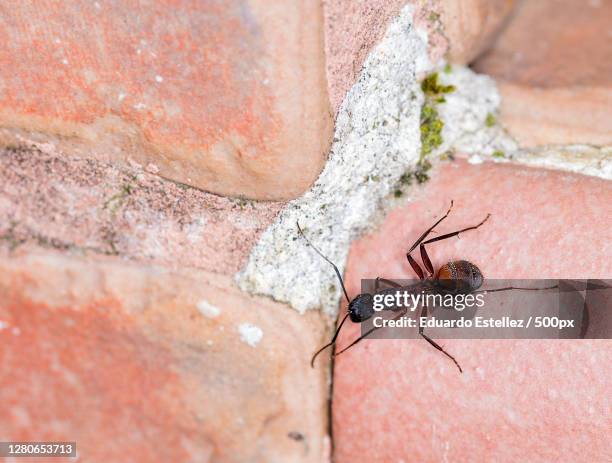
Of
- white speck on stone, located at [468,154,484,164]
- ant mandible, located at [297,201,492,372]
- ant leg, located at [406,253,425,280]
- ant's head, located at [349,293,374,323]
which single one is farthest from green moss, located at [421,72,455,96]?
ant's head, located at [349,293,374,323]

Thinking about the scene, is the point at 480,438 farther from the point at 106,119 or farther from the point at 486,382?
the point at 106,119

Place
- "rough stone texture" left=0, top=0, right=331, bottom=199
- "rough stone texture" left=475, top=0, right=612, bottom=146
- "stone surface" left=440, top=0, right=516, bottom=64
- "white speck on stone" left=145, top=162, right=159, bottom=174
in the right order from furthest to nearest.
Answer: "rough stone texture" left=475, top=0, right=612, bottom=146
"stone surface" left=440, top=0, right=516, bottom=64
"white speck on stone" left=145, top=162, right=159, bottom=174
"rough stone texture" left=0, top=0, right=331, bottom=199

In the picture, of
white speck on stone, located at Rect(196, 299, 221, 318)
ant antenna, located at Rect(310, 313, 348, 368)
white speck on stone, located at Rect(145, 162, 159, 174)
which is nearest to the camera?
white speck on stone, located at Rect(145, 162, 159, 174)

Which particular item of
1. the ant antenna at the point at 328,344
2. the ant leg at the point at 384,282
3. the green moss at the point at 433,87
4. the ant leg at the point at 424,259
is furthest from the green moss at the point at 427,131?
the ant antenna at the point at 328,344

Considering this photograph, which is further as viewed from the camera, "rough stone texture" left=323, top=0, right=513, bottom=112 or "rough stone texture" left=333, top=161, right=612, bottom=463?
"rough stone texture" left=333, top=161, right=612, bottom=463

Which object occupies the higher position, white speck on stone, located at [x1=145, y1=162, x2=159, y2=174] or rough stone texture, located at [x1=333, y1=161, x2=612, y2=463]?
white speck on stone, located at [x1=145, y1=162, x2=159, y2=174]

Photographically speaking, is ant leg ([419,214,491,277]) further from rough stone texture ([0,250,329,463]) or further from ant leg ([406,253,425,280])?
rough stone texture ([0,250,329,463])
